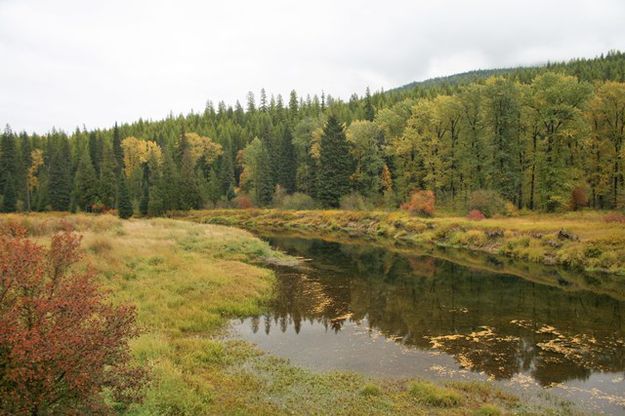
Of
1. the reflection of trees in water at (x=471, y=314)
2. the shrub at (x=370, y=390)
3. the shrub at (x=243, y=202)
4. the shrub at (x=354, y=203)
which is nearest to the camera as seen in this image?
the shrub at (x=370, y=390)

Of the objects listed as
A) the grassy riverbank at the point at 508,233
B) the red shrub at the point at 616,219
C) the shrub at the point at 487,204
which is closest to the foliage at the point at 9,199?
the grassy riverbank at the point at 508,233

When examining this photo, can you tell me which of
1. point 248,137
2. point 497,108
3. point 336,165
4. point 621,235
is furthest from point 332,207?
point 248,137

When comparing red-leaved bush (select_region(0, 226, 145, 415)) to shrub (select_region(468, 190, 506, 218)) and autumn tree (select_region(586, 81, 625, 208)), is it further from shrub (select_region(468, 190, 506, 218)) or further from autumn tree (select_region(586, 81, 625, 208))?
autumn tree (select_region(586, 81, 625, 208))

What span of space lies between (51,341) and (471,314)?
17665mm

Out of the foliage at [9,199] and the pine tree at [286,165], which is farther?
the pine tree at [286,165]

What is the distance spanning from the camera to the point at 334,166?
7450cm

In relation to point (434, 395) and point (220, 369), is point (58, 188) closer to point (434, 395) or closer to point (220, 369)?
point (220, 369)

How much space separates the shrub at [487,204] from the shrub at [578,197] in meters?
7.92

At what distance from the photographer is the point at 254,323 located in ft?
62.7

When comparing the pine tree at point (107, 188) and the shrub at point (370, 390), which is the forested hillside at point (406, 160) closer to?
the pine tree at point (107, 188)

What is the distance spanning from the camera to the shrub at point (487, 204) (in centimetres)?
4938

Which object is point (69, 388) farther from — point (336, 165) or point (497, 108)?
point (336, 165)

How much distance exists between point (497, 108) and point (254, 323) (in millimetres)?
48408

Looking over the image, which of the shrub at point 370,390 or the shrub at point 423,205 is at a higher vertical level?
the shrub at point 423,205
